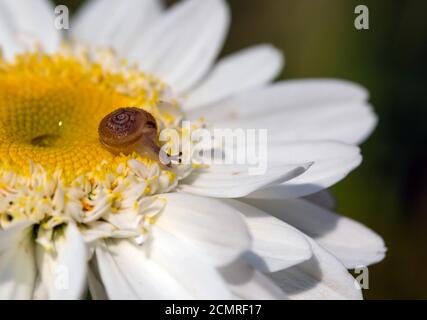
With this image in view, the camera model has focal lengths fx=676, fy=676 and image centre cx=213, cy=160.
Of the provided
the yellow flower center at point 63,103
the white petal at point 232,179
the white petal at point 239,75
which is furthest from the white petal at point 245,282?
the white petal at point 239,75

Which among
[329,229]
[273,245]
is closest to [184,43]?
[329,229]

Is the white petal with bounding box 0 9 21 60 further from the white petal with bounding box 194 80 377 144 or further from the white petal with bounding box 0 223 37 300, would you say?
the white petal with bounding box 0 223 37 300

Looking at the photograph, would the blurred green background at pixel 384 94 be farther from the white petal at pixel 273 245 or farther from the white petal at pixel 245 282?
the white petal at pixel 245 282

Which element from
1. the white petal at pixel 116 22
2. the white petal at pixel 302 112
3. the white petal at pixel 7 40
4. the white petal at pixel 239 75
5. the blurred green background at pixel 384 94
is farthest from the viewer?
the blurred green background at pixel 384 94

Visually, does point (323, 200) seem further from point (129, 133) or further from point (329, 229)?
point (129, 133)

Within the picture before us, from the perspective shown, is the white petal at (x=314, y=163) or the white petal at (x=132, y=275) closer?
the white petal at (x=132, y=275)
